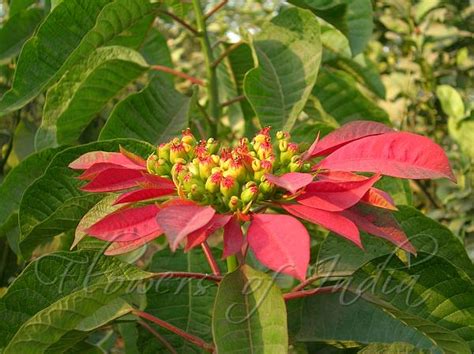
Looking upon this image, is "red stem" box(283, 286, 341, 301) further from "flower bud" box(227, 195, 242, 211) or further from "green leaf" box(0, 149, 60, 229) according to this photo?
"green leaf" box(0, 149, 60, 229)

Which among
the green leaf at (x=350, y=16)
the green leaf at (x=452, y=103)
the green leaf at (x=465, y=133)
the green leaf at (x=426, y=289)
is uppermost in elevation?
the green leaf at (x=350, y=16)

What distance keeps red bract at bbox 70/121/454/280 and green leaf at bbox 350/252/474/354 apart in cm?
10

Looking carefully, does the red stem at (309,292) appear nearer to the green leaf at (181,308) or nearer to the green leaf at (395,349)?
the green leaf at (395,349)

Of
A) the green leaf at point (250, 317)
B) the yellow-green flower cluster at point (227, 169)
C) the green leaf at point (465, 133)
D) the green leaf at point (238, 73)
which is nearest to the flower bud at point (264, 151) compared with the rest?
the yellow-green flower cluster at point (227, 169)

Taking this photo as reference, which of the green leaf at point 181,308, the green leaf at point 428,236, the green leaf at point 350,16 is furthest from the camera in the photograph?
the green leaf at point 350,16

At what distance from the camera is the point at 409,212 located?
0.86m

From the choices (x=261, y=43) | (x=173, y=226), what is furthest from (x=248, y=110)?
(x=173, y=226)

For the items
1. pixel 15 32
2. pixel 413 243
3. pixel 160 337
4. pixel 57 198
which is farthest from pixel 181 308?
pixel 15 32

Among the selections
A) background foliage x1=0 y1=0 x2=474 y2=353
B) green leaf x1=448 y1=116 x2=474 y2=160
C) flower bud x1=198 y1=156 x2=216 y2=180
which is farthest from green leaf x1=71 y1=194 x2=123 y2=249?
green leaf x1=448 y1=116 x2=474 y2=160

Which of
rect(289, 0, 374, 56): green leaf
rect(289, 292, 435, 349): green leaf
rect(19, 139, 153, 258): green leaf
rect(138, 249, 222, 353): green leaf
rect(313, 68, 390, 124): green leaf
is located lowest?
rect(138, 249, 222, 353): green leaf

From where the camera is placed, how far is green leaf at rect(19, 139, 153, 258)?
866 millimetres

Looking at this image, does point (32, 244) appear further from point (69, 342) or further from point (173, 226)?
point (173, 226)

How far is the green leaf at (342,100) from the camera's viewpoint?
1161mm

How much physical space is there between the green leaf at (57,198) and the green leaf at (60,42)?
0.14 meters
